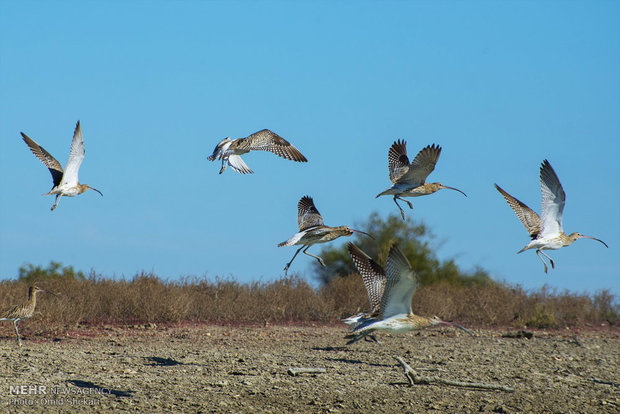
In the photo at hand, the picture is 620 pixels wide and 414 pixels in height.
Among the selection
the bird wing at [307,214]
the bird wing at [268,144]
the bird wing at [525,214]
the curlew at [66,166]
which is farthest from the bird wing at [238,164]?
the bird wing at [525,214]

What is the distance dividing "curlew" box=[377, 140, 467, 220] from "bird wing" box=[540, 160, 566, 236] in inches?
52.3

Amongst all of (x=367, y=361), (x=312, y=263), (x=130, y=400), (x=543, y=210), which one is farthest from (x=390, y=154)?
(x=312, y=263)

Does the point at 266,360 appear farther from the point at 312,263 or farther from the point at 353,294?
the point at 312,263

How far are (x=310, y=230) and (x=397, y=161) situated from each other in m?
2.84

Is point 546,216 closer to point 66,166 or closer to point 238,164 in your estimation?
point 238,164

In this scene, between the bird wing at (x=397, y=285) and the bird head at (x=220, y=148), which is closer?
the bird wing at (x=397, y=285)

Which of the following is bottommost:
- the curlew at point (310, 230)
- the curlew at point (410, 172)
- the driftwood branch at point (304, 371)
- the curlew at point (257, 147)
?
the driftwood branch at point (304, 371)

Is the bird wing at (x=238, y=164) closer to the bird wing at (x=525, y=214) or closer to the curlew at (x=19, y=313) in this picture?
the curlew at (x=19, y=313)

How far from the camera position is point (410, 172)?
10.8m

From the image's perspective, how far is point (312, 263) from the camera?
25094 millimetres

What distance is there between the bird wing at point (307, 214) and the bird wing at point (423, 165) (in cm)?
143

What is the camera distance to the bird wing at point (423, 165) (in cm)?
1024

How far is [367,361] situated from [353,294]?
22.8 feet

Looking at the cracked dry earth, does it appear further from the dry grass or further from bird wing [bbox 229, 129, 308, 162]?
bird wing [bbox 229, 129, 308, 162]
